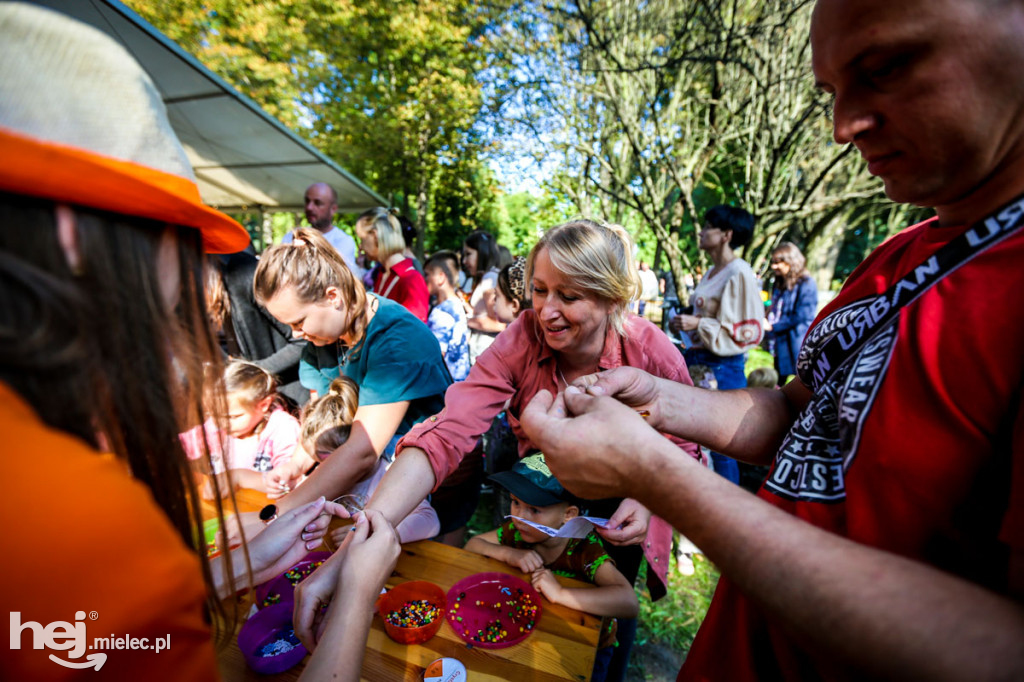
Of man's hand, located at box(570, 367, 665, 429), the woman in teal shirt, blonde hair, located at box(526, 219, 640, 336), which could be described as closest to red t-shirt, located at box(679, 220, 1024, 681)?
man's hand, located at box(570, 367, 665, 429)

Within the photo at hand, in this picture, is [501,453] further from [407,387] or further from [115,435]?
[115,435]

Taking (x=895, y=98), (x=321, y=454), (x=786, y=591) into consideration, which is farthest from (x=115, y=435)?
(x=321, y=454)

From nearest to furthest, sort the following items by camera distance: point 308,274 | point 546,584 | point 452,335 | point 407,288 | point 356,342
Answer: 1. point 546,584
2. point 308,274
3. point 356,342
4. point 452,335
5. point 407,288

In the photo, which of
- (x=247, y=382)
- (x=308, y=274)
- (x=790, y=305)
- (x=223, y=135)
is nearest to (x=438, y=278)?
(x=247, y=382)

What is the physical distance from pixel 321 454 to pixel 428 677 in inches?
70.9

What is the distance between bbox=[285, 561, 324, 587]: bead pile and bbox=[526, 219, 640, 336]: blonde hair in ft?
5.26

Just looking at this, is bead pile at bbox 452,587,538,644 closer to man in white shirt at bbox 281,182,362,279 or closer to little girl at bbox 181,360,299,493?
little girl at bbox 181,360,299,493

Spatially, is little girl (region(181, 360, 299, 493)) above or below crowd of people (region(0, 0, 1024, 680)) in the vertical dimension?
below

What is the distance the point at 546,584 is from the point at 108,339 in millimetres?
1560

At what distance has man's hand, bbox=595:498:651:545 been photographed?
179 cm

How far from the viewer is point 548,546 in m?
2.13

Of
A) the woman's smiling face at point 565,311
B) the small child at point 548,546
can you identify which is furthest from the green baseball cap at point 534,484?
the woman's smiling face at point 565,311

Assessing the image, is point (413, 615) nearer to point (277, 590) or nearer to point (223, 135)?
point (277, 590)

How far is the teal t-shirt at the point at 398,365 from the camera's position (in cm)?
234
